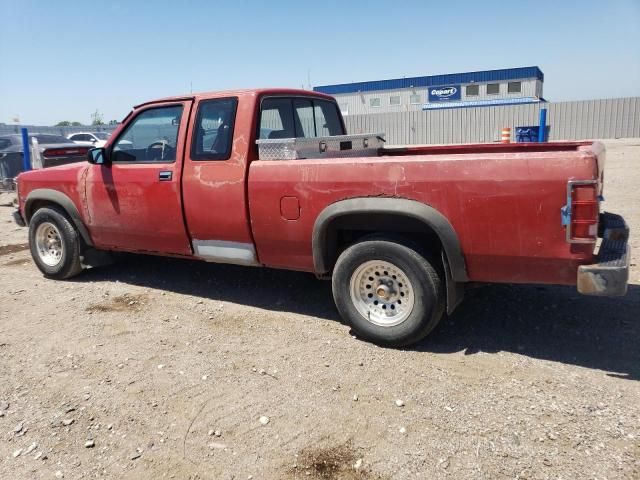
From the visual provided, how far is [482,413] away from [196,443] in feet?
5.33

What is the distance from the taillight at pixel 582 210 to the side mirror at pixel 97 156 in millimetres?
4214

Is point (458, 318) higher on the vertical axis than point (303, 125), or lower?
lower

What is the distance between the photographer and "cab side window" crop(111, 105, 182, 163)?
5.04 meters

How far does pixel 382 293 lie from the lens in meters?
4.11

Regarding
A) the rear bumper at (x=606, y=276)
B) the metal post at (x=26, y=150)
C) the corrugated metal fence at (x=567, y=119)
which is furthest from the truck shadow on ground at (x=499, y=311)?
the corrugated metal fence at (x=567, y=119)

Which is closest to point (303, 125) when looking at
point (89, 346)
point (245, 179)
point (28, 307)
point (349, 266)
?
point (245, 179)

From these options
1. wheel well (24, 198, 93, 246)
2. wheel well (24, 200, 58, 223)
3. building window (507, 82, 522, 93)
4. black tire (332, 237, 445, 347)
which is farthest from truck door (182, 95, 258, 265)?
building window (507, 82, 522, 93)

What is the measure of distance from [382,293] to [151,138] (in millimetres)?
2725

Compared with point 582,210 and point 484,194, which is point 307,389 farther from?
point 582,210

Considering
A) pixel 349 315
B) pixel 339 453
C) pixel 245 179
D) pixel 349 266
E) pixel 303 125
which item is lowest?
pixel 339 453

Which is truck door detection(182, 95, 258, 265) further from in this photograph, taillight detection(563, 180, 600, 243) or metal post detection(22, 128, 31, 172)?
metal post detection(22, 128, 31, 172)

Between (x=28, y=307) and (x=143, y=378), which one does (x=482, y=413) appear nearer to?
(x=143, y=378)

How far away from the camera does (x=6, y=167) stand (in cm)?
1429

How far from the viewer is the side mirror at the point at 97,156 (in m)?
5.35
